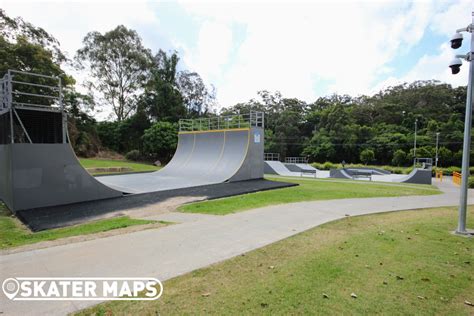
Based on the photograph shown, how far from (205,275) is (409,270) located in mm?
2578

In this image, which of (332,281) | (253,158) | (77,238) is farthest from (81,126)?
(332,281)

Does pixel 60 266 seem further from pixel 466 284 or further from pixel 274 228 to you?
pixel 466 284

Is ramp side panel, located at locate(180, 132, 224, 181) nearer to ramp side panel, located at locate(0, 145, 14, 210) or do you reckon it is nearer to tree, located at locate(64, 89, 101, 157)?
ramp side panel, located at locate(0, 145, 14, 210)

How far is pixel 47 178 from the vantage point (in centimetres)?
730

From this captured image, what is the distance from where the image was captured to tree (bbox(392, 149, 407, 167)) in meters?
33.7

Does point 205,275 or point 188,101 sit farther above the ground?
point 188,101

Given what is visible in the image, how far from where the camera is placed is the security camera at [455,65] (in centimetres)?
480

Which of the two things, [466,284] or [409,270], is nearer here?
[466,284]

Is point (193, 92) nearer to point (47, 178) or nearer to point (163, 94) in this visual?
point (163, 94)

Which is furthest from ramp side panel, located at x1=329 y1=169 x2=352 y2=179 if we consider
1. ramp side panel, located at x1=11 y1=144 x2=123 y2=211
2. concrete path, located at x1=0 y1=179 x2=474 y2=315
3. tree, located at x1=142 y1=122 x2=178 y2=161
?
ramp side panel, located at x1=11 y1=144 x2=123 y2=211

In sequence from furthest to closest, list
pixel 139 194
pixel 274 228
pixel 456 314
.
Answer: pixel 139 194 → pixel 274 228 → pixel 456 314

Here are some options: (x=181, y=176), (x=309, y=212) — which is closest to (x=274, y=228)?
(x=309, y=212)

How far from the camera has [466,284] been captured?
116 inches

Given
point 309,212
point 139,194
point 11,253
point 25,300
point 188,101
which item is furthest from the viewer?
point 188,101
